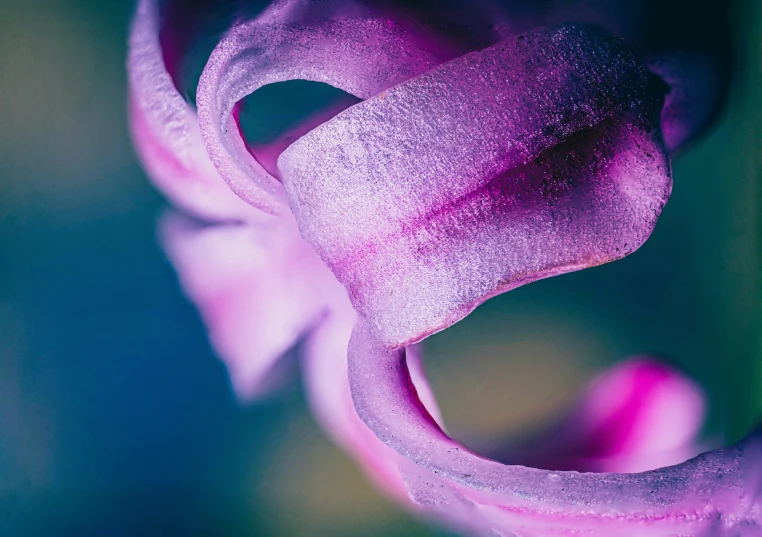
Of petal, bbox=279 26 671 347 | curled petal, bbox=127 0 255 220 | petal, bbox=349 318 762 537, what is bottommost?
petal, bbox=349 318 762 537

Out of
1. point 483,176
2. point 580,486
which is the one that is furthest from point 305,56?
point 580,486

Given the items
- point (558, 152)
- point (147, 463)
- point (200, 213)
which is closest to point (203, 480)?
point (147, 463)

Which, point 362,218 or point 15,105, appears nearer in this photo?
point 362,218

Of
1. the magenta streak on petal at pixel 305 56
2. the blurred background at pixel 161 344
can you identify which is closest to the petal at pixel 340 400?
the blurred background at pixel 161 344

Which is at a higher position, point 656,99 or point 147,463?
point 656,99

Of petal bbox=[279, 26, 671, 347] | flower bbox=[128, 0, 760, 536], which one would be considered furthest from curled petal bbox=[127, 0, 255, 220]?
petal bbox=[279, 26, 671, 347]

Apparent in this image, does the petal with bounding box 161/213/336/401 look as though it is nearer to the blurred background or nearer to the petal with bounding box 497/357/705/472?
the blurred background

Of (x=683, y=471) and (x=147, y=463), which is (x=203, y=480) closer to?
(x=147, y=463)
